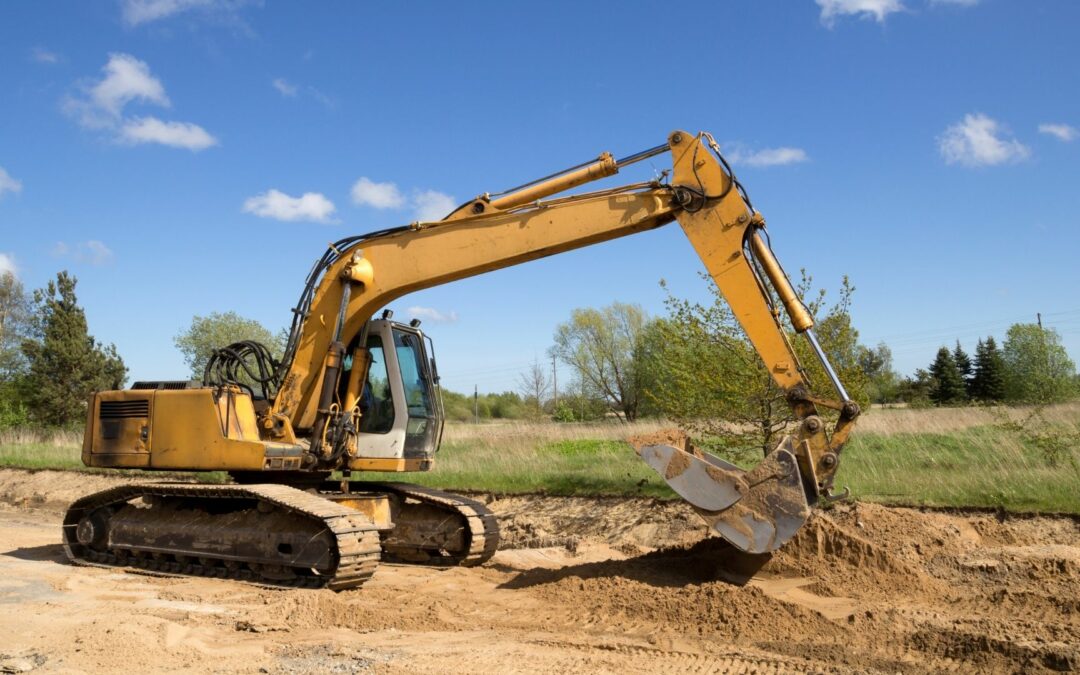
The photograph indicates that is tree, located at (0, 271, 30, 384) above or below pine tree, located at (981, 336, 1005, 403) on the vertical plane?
above

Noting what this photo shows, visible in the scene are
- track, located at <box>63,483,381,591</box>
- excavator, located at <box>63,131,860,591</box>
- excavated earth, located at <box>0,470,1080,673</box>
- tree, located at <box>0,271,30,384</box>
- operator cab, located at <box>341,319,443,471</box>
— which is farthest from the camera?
→ tree, located at <box>0,271,30,384</box>

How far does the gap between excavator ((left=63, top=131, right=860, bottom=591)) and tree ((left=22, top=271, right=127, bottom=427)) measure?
2345 centimetres

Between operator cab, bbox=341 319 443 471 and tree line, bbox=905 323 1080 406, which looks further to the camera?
tree line, bbox=905 323 1080 406

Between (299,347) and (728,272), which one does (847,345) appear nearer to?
(728,272)

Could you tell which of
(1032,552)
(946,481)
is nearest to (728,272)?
(1032,552)

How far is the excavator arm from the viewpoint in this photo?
646cm

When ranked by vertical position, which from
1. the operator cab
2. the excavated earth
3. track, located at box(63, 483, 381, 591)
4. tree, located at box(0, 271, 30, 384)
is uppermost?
tree, located at box(0, 271, 30, 384)

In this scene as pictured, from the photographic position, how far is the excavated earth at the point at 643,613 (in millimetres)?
5258

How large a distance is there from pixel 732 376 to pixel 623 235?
12.7ft

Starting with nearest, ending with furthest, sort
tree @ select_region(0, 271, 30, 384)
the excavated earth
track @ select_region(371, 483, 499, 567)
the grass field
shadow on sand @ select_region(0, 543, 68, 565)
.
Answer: the excavated earth, track @ select_region(371, 483, 499, 567), the grass field, shadow on sand @ select_region(0, 543, 68, 565), tree @ select_region(0, 271, 30, 384)

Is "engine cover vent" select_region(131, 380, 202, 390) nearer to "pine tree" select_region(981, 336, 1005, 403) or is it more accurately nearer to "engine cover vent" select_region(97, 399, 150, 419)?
"engine cover vent" select_region(97, 399, 150, 419)

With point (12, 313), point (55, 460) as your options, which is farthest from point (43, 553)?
point (12, 313)

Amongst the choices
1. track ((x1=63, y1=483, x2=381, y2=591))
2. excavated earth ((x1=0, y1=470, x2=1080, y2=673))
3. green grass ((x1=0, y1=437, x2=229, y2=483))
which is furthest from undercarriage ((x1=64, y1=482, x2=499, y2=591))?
green grass ((x1=0, y1=437, x2=229, y2=483))

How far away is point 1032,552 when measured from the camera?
744 centimetres
